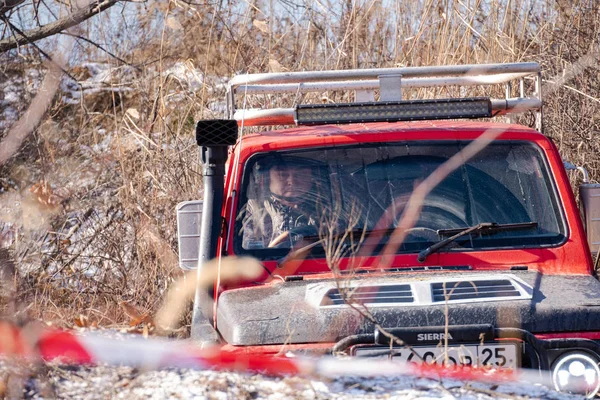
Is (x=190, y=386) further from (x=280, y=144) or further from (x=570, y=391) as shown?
(x=280, y=144)

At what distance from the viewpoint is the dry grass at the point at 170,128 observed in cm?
593

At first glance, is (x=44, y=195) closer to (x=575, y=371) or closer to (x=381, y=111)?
(x=381, y=111)

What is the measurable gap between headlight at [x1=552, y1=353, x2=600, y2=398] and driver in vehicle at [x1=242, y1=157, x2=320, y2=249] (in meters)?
1.14

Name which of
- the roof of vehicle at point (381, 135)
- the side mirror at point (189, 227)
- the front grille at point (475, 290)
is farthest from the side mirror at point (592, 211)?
the side mirror at point (189, 227)

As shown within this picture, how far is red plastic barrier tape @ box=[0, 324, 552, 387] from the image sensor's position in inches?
94.3

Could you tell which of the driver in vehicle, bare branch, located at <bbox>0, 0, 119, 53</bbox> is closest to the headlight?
the driver in vehicle

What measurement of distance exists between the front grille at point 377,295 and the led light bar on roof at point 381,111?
926mm

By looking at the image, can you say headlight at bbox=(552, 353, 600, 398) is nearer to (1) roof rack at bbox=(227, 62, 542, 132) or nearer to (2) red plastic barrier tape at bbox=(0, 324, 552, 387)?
(2) red plastic barrier tape at bbox=(0, 324, 552, 387)

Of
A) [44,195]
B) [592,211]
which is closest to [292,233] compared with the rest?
[592,211]

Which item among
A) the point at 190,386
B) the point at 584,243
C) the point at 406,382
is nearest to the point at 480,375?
the point at 406,382

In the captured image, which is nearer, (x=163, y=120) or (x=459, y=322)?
(x=459, y=322)

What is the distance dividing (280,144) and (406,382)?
163 cm

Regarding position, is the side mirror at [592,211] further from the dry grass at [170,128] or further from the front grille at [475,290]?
the dry grass at [170,128]

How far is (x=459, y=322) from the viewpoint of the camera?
280 cm
